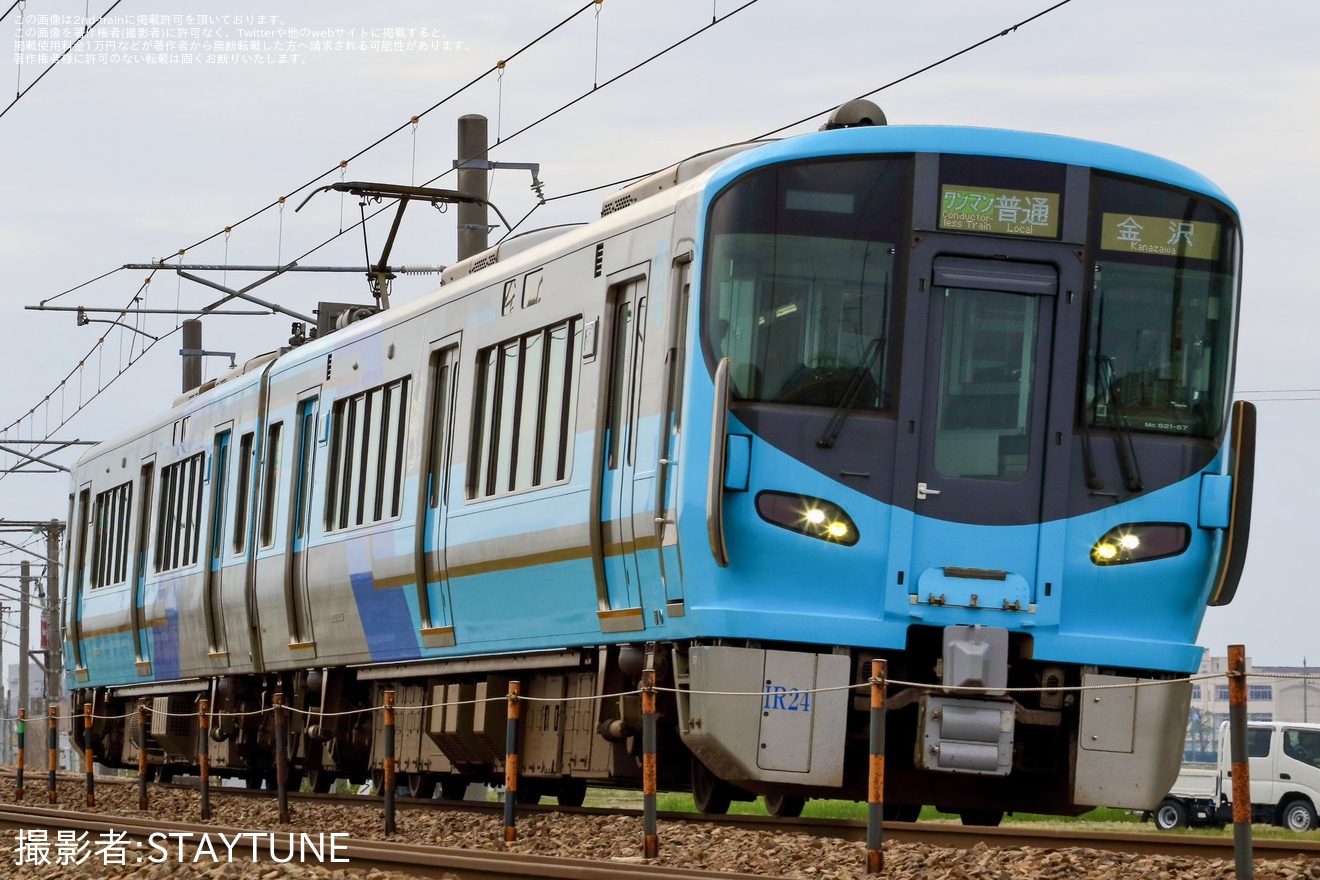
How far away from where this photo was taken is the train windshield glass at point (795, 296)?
417 inches

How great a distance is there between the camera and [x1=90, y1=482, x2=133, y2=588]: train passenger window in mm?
22750

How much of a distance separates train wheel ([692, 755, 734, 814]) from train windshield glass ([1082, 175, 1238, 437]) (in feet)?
9.30

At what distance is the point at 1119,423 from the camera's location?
10.8 meters

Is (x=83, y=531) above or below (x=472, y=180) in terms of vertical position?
below

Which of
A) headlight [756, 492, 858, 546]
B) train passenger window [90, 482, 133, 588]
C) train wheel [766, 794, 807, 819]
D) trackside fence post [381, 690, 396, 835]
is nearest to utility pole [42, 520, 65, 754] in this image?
train passenger window [90, 482, 133, 588]

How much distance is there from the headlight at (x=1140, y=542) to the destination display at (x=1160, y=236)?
134 centimetres

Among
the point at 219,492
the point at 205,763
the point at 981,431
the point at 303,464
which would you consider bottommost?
the point at 205,763

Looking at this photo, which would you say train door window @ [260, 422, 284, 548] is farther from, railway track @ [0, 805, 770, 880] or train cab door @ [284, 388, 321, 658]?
railway track @ [0, 805, 770, 880]

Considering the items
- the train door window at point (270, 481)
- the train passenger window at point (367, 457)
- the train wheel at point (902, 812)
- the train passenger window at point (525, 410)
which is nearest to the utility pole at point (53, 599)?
the train door window at point (270, 481)

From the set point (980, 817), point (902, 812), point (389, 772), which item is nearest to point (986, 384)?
point (980, 817)

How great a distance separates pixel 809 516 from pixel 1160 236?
7.45 ft

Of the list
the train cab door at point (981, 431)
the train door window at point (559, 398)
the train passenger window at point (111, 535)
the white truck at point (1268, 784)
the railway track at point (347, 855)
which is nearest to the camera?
the railway track at point (347, 855)

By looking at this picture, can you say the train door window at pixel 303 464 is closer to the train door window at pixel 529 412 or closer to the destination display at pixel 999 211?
the train door window at pixel 529 412

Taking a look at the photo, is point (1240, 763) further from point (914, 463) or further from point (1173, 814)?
point (1173, 814)
